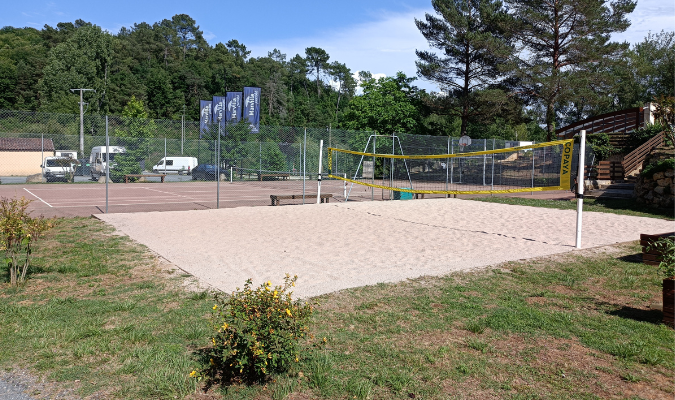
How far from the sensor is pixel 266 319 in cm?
326

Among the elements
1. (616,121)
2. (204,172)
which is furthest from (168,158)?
(616,121)

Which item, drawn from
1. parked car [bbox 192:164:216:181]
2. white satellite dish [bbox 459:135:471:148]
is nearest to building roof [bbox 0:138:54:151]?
parked car [bbox 192:164:216:181]

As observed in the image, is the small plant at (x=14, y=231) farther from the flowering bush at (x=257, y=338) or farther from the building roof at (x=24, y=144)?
the building roof at (x=24, y=144)

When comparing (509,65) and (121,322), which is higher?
(509,65)

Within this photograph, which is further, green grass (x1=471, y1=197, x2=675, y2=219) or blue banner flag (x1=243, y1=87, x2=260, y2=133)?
blue banner flag (x1=243, y1=87, x2=260, y2=133)

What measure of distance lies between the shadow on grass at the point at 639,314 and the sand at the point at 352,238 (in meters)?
2.24

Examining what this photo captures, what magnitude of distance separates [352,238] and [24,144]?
20069 mm

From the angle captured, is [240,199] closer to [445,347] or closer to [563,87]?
[445,347]

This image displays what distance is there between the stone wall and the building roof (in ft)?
79.7

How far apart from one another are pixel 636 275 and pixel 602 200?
12.1 metres

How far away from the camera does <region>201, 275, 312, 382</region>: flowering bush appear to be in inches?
127

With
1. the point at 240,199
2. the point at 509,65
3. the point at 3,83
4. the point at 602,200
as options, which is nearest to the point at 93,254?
the point at 240,199

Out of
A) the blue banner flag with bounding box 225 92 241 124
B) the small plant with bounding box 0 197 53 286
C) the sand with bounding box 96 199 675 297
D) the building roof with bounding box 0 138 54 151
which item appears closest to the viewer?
the small plant with bounding box 0 197 53 286

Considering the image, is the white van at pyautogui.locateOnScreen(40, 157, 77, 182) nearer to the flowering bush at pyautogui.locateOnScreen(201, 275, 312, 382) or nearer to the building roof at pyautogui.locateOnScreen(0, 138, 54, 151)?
the building roof at pyautogui.locateOnScreen(0, 138, 54, 151)
